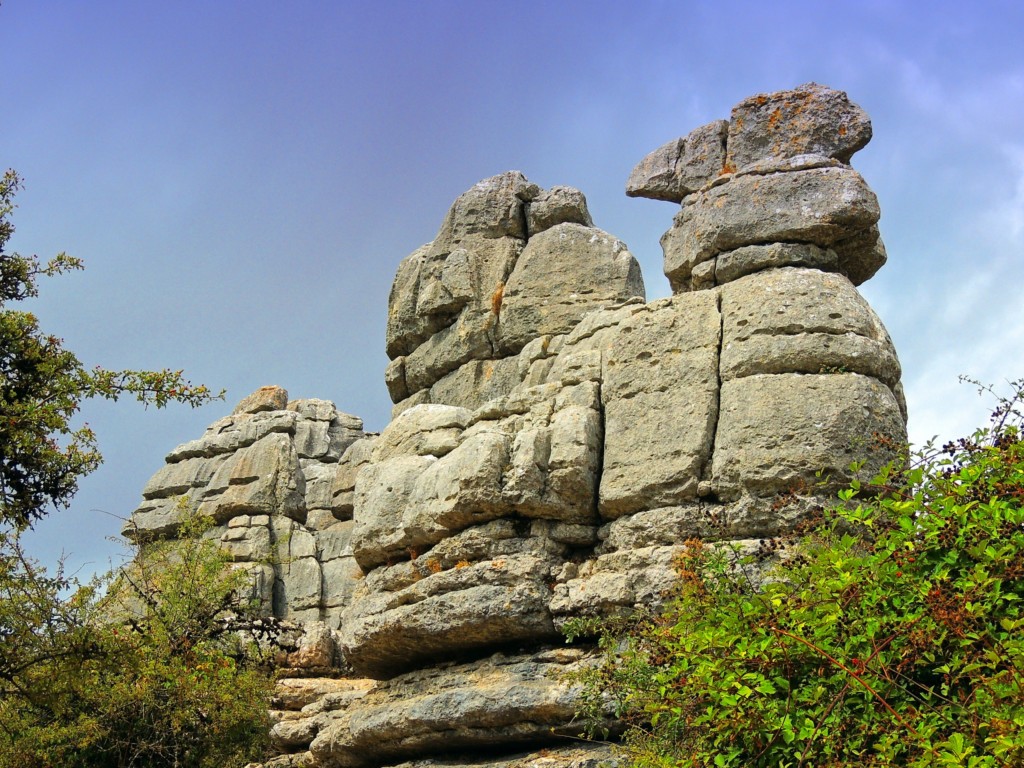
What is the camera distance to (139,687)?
46.4 feet

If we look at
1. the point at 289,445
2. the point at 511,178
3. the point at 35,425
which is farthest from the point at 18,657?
the point at 289,445

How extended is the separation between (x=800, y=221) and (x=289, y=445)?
2079 cm

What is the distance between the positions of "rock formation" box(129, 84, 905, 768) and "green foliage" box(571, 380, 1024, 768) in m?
2.68

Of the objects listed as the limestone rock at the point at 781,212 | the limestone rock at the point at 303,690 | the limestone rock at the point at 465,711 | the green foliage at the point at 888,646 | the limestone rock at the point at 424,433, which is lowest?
the green foliage at the point at 888,646

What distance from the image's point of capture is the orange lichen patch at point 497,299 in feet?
54.9

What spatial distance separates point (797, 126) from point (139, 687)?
10.6m

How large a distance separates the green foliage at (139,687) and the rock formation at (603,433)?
132cm

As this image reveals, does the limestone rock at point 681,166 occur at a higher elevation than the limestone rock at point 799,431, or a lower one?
higher

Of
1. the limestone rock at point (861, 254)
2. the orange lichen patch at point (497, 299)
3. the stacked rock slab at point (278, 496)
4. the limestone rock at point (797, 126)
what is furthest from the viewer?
the stacked rock slab at point (278, 496)

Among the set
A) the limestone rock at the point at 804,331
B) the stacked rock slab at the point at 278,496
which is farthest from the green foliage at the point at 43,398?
the stacked rock slab at the point at 278,496

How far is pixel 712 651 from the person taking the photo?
7574 mm

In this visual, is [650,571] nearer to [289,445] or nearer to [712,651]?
[712,651]

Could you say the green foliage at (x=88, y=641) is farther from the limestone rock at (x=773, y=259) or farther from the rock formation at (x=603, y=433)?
the limestone rock at (x=773, y=259)

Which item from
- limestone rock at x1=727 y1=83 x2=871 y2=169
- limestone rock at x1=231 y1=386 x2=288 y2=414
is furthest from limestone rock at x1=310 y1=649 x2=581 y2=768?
limestone rock at x1=231 y1=386 x2=288 y2=414
